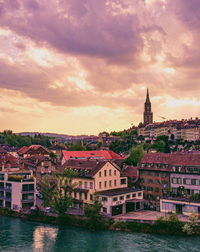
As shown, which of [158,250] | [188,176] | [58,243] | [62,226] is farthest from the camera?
[188,176]

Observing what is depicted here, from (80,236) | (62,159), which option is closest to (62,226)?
(80,236)

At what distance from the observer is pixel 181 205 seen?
6078cm

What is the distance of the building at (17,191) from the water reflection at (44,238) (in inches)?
513

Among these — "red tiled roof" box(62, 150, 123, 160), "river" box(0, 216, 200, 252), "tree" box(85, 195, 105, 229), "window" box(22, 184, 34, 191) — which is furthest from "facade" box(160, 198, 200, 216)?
"red tiled roof" box(62, 150, 123, 160)

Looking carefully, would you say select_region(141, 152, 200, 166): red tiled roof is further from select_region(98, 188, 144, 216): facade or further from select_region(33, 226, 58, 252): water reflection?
select_region(33, 226, 58, 252): water reflection

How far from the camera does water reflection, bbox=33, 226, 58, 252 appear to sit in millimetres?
48791

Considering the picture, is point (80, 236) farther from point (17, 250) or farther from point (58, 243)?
point (17, 250)

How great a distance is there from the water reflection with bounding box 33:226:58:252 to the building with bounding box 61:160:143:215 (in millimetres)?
10533

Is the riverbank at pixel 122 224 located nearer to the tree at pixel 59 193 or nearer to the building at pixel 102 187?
the tree at pixel 59 193

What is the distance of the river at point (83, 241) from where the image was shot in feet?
155

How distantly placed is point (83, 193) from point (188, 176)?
2240 centimetres

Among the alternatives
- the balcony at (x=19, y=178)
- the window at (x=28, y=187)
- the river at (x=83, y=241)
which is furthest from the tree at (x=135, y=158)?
the river at (x=83, y=241)

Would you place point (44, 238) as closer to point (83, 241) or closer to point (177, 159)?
point (83, 241)

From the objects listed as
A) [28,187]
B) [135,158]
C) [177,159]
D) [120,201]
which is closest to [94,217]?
[120,201]
